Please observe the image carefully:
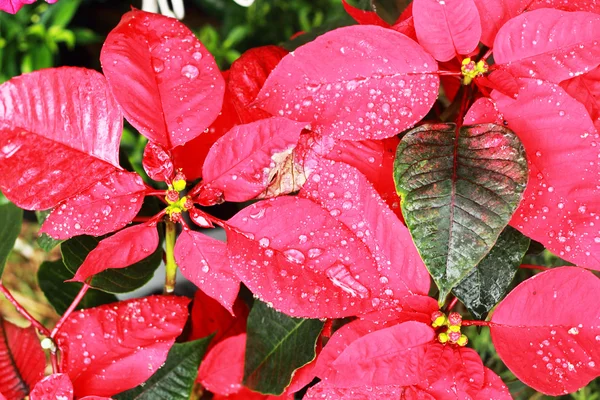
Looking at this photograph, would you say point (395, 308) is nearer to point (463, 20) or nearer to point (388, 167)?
point (388, 167)

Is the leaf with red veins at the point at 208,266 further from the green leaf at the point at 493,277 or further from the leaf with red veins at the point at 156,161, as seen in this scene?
the green leaf at the point at 493,277

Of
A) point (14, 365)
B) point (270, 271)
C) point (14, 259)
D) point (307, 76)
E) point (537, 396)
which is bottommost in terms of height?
point (14, 259)

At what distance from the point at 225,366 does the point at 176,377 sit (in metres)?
0.07

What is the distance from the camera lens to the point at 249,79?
50 centimetres

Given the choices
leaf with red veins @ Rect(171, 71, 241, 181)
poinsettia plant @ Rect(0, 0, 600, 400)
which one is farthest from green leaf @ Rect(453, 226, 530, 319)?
leaf with red veins @ Rect(171, 71, 241, 181)

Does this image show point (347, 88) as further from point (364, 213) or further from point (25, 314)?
point (25, 314)

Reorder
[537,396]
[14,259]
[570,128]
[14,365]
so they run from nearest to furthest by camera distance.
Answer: [570,128] < [14,365] < [537,396] < [14,259]

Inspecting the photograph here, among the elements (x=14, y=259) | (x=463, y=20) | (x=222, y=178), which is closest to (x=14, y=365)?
(x=222, y=178)

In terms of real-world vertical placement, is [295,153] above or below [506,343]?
above

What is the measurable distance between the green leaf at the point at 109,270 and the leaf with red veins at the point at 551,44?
374 millimetres

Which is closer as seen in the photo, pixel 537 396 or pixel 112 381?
pixel 112 381

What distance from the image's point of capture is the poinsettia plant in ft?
1.36

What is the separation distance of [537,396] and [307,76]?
0.47 m

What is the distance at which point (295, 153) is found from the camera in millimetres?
461
